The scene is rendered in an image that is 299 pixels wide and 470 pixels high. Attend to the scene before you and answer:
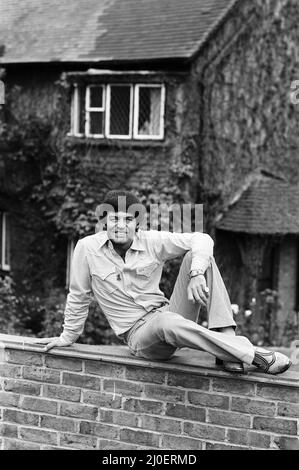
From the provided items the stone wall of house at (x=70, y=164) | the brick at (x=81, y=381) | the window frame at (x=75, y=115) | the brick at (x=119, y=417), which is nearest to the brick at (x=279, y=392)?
the brick at (x=119, y=417)

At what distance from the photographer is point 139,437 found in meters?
5.36

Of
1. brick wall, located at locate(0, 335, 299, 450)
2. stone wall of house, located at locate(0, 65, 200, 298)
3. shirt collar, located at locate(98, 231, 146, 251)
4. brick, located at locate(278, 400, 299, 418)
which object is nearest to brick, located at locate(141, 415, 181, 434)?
brick wall, located at locate(0, 335, 299, 450)

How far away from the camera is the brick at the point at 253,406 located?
16.3 ft

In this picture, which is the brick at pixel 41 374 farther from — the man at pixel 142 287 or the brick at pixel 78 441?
the brick at pixel 78 441

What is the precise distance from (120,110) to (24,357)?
819cm

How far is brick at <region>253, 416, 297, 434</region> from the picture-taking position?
16.2 feet

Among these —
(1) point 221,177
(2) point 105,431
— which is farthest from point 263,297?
(2) point 105,431

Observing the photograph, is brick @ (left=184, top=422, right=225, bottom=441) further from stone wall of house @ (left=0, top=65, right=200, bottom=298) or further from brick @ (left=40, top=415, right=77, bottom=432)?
stone wall of house @ (left=0, top=65, right=200, bottom=298)

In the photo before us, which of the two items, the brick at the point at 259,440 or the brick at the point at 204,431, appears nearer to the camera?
the brick at the point at 259,440

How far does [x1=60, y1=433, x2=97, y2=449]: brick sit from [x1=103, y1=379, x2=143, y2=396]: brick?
394mm

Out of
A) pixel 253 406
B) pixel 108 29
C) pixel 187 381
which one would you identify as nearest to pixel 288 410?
pixel 253 406

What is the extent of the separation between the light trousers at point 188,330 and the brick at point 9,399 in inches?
42.2
